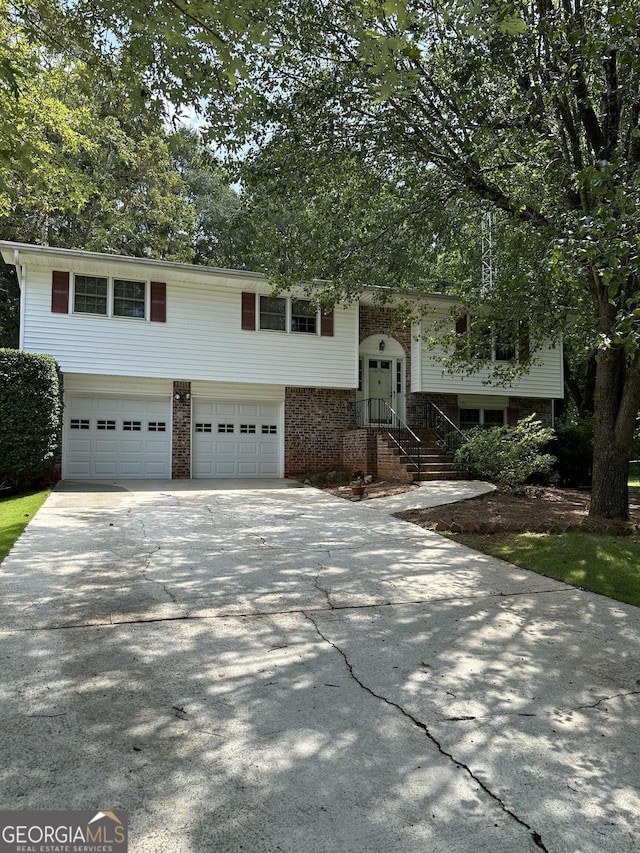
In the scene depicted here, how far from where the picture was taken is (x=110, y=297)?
13.6m

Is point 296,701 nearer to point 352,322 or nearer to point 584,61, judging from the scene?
point 584,61

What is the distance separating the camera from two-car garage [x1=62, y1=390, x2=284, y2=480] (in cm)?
1384

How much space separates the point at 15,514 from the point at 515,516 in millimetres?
7706

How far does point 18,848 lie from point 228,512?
24.2ft

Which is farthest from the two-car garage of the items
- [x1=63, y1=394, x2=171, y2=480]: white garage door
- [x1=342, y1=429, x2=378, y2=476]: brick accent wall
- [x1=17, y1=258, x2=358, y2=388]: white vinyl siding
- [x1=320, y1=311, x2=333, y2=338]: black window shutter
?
[x1=320, y1=311, x2=333, y2=338]: black window shutter

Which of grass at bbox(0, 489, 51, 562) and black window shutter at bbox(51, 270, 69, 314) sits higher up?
black window shutter at bbox(51, 270, 69, 314)

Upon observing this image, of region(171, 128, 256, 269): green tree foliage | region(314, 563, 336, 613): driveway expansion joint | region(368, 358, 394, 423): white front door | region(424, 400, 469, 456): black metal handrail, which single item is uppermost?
region(171, 128, 256, 269): green tree foliage

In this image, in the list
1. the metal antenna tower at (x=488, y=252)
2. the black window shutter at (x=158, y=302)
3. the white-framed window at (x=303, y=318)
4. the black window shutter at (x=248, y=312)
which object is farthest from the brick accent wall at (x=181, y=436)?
the metal antenna tower at (x=488, y=252)

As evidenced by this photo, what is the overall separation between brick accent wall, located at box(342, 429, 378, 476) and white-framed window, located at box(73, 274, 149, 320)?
6050 millimetres

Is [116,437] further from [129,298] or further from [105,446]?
[129,298]

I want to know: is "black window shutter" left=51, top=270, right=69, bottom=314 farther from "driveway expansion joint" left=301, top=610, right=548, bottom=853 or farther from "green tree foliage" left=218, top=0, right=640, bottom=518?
"driveway expansion joint" left=301, top=610, right=548, bottom=853

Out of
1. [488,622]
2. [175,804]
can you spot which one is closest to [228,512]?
[488,622]

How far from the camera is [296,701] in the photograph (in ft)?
9.41

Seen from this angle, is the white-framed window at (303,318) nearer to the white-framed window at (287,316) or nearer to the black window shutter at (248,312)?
the white-framed window at (287,316)
